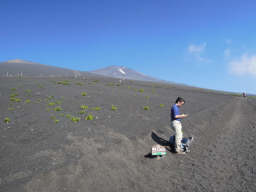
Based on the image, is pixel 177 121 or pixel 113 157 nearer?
pixel 113 157

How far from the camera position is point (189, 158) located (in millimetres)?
8391

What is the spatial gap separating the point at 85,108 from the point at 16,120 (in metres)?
5.84

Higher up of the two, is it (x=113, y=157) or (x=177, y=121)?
(x=177, y=121)

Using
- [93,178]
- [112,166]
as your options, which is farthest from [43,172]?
[112,166]

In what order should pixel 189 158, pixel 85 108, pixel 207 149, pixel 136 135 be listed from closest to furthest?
pixel 189 158, pixel 207 149, pixel 136 135, pixel 85 108

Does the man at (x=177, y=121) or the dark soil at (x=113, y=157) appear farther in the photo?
the man at (x=177, y=121)

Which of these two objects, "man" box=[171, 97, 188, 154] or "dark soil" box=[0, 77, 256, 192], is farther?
"man" box=[171, 97, 188, 154]

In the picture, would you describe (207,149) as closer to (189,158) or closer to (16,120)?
(189,158)

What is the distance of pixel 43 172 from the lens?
20.6ft

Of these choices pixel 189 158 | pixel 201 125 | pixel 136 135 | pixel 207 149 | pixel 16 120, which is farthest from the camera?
pixel 201 125

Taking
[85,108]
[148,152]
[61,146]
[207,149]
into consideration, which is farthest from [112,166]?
[85,108]

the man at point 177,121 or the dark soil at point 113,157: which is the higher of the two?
the man at point 177,121

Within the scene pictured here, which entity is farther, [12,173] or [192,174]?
[192,174]

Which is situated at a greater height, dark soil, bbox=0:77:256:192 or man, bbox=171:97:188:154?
man, bbox=171:97:188:154
